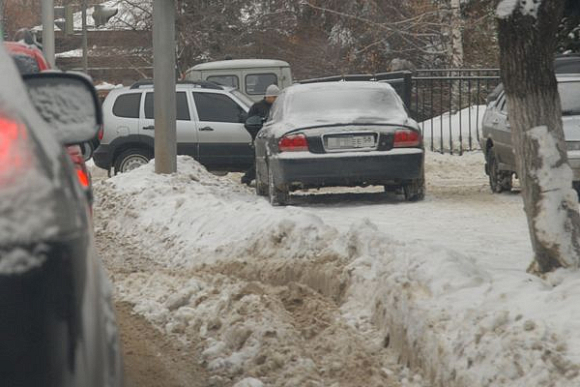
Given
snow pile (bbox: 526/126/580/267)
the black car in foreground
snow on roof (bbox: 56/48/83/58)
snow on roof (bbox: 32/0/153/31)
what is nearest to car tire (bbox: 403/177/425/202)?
snow pile (bbox: 526/126/580/267)

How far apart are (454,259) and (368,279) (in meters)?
0.96

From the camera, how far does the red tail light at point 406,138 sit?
616 inches

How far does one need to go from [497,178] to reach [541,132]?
10215 mm

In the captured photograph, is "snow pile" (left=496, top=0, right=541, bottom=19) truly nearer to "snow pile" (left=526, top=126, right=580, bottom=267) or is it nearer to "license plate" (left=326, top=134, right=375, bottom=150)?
"snow pile" (left=526, top=126, right=580, bottom=267)

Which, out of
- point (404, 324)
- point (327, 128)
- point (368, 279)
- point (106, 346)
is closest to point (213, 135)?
point (327, 128)

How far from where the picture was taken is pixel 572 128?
15859 mm

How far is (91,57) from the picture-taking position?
57594mm

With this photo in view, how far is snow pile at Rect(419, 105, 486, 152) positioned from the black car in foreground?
2411 cm

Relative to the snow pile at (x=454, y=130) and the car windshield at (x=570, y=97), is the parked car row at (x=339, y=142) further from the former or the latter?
the snow pile at (x=454, y=130)

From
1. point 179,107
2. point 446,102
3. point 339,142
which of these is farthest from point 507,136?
point 446,102

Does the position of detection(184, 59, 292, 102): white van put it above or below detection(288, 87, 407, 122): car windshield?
above

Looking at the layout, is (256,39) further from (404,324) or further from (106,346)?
(106,346)

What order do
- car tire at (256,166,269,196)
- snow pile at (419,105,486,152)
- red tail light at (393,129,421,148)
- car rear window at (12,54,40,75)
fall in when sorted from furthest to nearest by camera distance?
1. snow pile at (419,105,486,152)
2. car tire at (256,166,269,196)
3. red tail light at (393,129,421,148)
4. car rear window at (12,54,40,75)

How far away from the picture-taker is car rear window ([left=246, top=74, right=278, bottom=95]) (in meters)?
31.9
